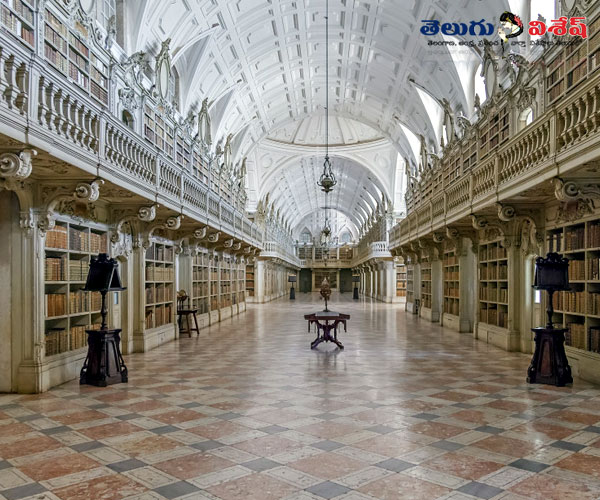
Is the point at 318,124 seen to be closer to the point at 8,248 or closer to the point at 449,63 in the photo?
the point at 449,63

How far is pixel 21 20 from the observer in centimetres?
708

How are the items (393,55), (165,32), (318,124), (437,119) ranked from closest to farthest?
(165,32)
(393,55)
(437,119)
(318,124)

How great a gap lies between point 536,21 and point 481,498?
10.3 m

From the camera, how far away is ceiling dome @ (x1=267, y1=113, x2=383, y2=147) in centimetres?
3334

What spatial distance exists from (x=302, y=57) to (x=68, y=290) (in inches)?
648

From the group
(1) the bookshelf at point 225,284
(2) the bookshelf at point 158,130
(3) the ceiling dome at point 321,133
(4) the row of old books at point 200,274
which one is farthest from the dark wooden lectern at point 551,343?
(3) the ceiling dome at point 321,133

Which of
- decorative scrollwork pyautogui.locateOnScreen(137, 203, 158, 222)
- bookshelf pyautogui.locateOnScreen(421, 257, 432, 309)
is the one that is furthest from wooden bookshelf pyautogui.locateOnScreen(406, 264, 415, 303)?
decorative scrollwork pyautogui.locateOnScreen(137, 203, 158, 222)

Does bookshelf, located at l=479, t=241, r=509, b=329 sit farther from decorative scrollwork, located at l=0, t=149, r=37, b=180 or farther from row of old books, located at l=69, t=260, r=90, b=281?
decorative scrollwork, located at l=0, t=149, r=37, b=180

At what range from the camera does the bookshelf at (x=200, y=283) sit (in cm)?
1621

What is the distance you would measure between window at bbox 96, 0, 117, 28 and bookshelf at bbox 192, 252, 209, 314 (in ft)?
23.4

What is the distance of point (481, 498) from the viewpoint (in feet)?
11.2

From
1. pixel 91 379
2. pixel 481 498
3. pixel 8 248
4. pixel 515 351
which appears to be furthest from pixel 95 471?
pixel 515 351

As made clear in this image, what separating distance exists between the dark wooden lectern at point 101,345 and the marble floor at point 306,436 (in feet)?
0.58

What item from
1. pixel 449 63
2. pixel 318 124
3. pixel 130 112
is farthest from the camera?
pixel 318 124
